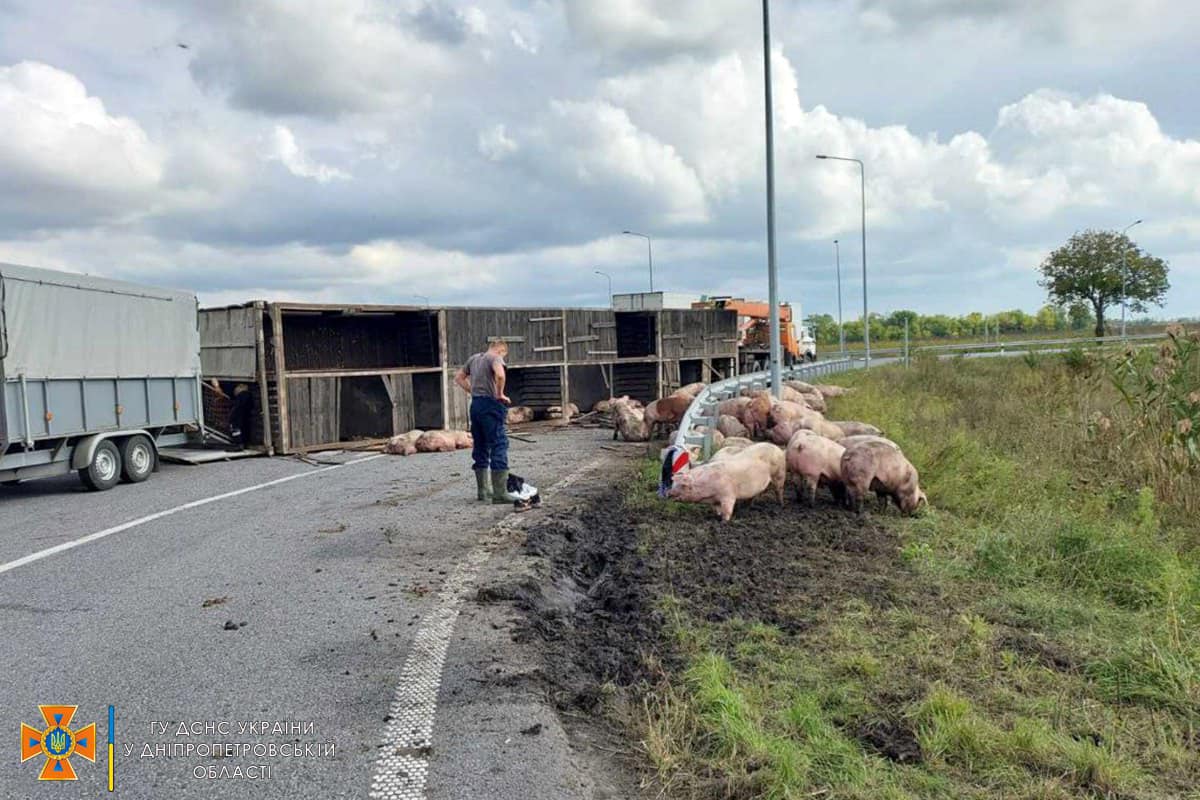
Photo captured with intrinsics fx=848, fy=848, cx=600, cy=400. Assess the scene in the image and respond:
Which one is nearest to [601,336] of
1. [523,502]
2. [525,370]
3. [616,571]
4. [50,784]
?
[525,370]

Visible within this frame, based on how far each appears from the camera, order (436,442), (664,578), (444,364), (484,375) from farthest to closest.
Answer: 1. (444,364)
2. (436,442)
3. (484,375)
4. (664,578)

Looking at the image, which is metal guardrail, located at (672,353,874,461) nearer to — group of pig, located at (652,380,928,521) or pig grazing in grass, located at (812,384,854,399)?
group of pig, located at (652,380,928,521)

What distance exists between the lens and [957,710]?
415 centimetres

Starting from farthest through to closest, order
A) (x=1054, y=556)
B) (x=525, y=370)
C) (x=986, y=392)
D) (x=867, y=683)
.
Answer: (x=525, y=370) < (x=986, y=392) < (x=1054, y=556) < (x=867, y=683)

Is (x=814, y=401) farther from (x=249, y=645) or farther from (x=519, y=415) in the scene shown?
(x=249, y=645)

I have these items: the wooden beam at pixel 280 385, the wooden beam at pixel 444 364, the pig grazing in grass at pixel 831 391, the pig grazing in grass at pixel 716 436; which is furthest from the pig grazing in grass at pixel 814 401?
the wooden beam at pixel 280 385

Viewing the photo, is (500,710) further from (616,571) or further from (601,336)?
(601,336)

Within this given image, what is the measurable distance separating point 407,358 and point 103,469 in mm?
9858

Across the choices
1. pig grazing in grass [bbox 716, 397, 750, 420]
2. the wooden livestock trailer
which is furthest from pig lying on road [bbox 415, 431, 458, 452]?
pig grazing in grass [bbox 716, 397, 750, 420]

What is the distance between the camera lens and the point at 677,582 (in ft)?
21.9

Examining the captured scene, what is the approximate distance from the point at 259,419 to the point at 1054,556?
49.3ft

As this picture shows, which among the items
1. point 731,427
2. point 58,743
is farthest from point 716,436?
point 58,743

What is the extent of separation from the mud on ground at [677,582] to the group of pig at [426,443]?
25.6ft

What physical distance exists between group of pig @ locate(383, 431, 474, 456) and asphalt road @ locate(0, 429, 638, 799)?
612 cm
